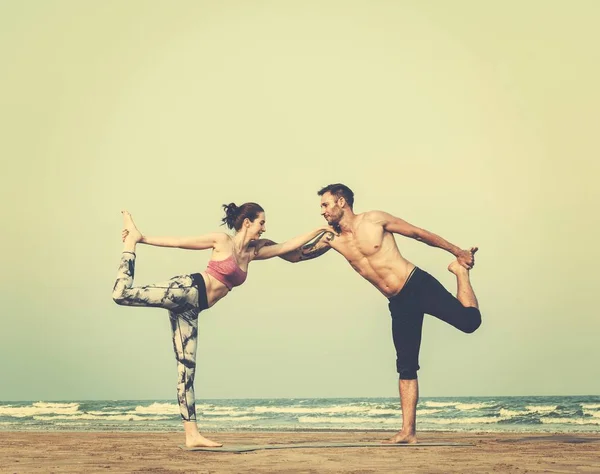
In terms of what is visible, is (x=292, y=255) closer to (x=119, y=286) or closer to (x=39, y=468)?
(x=119, y=286)

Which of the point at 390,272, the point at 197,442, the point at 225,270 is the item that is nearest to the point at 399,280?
the point at 390,272

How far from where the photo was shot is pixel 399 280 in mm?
9805

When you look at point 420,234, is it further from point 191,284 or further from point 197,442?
point 197,442

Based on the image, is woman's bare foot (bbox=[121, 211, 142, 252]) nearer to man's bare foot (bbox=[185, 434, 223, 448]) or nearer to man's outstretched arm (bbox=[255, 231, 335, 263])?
man's outstretched arm (bbox=[255, 231, 335, 263])

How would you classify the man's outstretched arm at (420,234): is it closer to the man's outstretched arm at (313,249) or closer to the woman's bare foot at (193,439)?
the man's outstretched arm at (313,249)

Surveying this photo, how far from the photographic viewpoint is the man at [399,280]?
32.0 feet

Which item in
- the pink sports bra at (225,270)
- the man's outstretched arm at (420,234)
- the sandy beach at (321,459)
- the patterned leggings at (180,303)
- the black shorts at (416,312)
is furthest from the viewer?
the man's outstretched arm at (420,234)

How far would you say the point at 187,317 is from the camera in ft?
31.0

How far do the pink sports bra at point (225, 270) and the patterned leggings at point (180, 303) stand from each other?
0.16 m

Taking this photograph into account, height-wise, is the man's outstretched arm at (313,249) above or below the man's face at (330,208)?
below

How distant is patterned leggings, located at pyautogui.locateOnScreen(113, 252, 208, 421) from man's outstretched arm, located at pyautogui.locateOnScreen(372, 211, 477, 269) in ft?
7.08

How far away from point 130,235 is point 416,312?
3.25 metres

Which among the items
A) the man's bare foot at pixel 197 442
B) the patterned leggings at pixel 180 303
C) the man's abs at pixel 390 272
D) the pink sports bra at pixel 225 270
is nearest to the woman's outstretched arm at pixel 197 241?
the pink sports bra at pixel 225 270

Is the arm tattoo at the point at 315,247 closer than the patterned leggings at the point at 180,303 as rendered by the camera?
No
